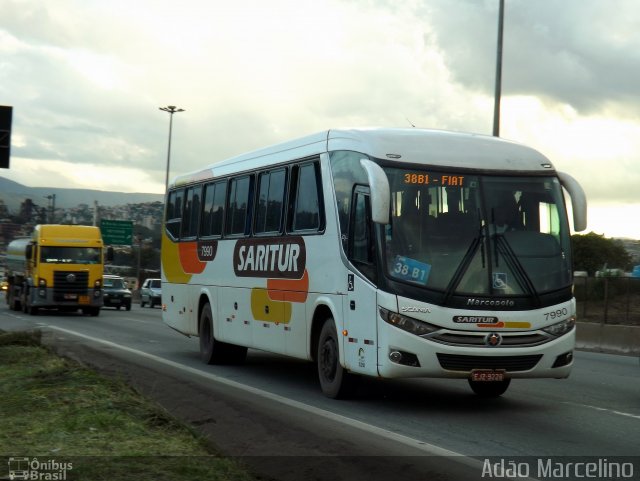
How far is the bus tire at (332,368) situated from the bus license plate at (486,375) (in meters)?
1.77

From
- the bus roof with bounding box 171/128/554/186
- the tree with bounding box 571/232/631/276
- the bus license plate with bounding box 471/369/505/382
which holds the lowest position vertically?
the bus license plate with bounding box 471/369/505/382

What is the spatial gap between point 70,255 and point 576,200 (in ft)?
98.0

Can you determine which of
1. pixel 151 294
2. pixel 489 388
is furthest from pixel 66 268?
pixel 489 388

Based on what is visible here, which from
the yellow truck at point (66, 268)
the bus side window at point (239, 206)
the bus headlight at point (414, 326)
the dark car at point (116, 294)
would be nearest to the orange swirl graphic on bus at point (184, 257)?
the bus side window at point (239, 206)

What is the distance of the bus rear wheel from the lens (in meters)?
18.3

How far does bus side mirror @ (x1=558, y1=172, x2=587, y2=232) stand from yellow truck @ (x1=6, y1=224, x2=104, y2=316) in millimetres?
29312

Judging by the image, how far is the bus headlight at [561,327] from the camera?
482 inches

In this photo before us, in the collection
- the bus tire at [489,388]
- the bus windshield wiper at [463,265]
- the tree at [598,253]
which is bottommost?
the bus tire at [489,388]

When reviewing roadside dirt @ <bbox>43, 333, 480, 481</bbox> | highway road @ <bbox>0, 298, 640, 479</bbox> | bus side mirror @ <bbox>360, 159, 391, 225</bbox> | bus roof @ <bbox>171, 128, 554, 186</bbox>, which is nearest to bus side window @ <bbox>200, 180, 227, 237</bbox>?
highway road @ <bbox>0, 298, 640, 479</bbox>

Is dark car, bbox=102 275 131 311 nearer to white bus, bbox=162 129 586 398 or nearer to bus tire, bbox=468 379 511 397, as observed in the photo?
white bus, bbox=162 129 586 398

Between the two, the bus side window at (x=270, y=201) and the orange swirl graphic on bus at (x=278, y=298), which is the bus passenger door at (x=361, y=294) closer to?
→ the orange swirl graphic on bus at (x=278, y=298)

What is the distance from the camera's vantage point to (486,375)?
11953 millimetres

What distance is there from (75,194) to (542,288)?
161 metres

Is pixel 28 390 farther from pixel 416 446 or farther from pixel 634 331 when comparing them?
pixel 634 331
